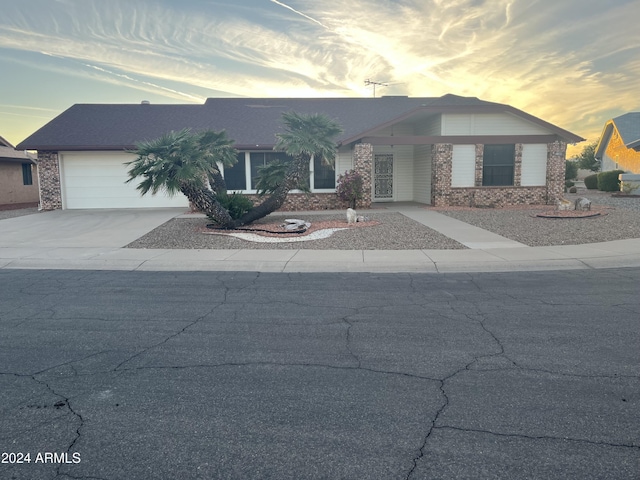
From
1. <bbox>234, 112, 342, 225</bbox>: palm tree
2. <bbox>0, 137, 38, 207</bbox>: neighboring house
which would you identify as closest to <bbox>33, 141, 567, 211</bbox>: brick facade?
<bbox>234, 112, 342, 225</bbox>: palm tree

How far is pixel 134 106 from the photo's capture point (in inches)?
1083

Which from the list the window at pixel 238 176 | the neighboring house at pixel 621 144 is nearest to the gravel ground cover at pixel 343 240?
the window at pixel 238 176

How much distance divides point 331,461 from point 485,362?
2390mm

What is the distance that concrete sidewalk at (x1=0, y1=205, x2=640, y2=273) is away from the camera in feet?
33.4

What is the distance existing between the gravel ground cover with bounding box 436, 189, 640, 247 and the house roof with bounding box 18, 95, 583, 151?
18.5 ft

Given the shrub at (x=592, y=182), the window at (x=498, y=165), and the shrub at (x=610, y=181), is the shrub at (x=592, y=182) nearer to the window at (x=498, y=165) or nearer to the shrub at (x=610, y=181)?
the shrub at (x=610, y=181)

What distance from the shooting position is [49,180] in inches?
895

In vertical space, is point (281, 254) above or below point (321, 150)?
below

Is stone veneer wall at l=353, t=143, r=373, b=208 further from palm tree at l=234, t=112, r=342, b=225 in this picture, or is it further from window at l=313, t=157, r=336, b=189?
palm tree at l=234, t=112, r=342, b=225

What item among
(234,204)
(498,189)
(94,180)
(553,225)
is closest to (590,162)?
(498,189)

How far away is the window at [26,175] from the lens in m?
31.1

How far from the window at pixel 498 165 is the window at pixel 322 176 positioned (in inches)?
→ 294

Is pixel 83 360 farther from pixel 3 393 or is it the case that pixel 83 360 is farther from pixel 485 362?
pixel 485 362

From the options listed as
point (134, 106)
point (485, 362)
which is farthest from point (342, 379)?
point (134, 106)
